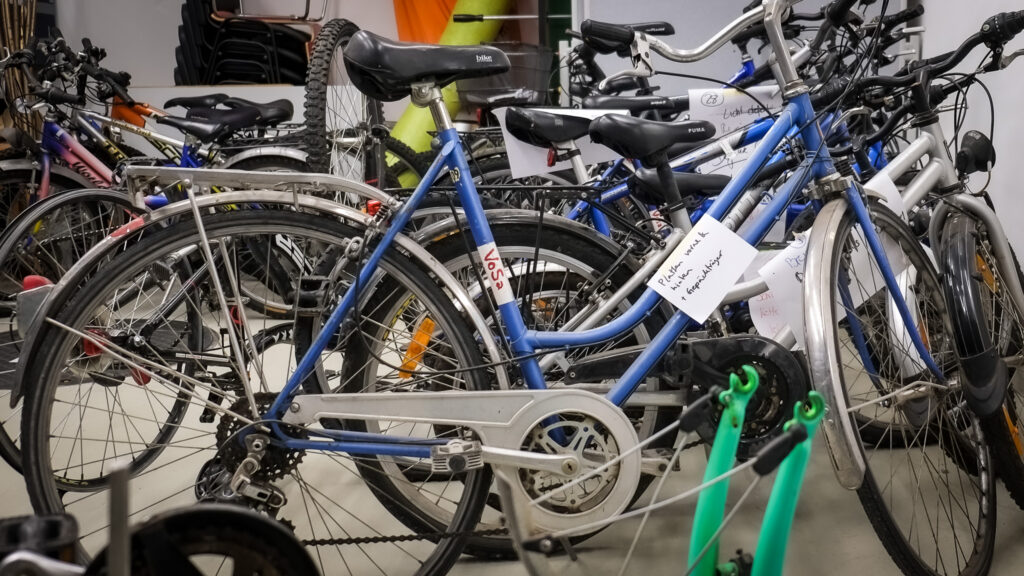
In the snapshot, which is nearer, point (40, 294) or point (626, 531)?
point (40, 294)

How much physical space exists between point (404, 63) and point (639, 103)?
1.35m

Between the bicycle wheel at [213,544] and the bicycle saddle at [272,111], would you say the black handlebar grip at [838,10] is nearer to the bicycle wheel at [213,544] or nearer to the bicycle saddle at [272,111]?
the bicycle wheel at [213,544]

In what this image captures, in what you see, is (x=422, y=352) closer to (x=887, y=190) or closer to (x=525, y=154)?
(x=525, y=154)

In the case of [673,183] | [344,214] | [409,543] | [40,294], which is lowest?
[409,543]

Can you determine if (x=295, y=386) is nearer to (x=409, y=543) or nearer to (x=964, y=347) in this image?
(x=409, y=543)

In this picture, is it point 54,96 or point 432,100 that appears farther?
point 54,96

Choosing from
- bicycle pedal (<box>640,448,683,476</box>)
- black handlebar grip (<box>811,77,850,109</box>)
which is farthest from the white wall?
bicycle pedal (<box>640,448,683,476</box>)

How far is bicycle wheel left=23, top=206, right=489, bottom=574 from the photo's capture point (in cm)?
123

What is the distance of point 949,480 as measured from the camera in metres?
1.74

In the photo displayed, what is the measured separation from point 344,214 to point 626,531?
0.91 m

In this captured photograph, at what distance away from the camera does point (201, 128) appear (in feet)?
9.65

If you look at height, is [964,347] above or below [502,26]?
below

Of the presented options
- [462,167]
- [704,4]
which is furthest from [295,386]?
[704,4]

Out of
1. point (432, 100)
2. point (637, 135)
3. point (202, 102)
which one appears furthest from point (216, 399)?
point (202, 102)
